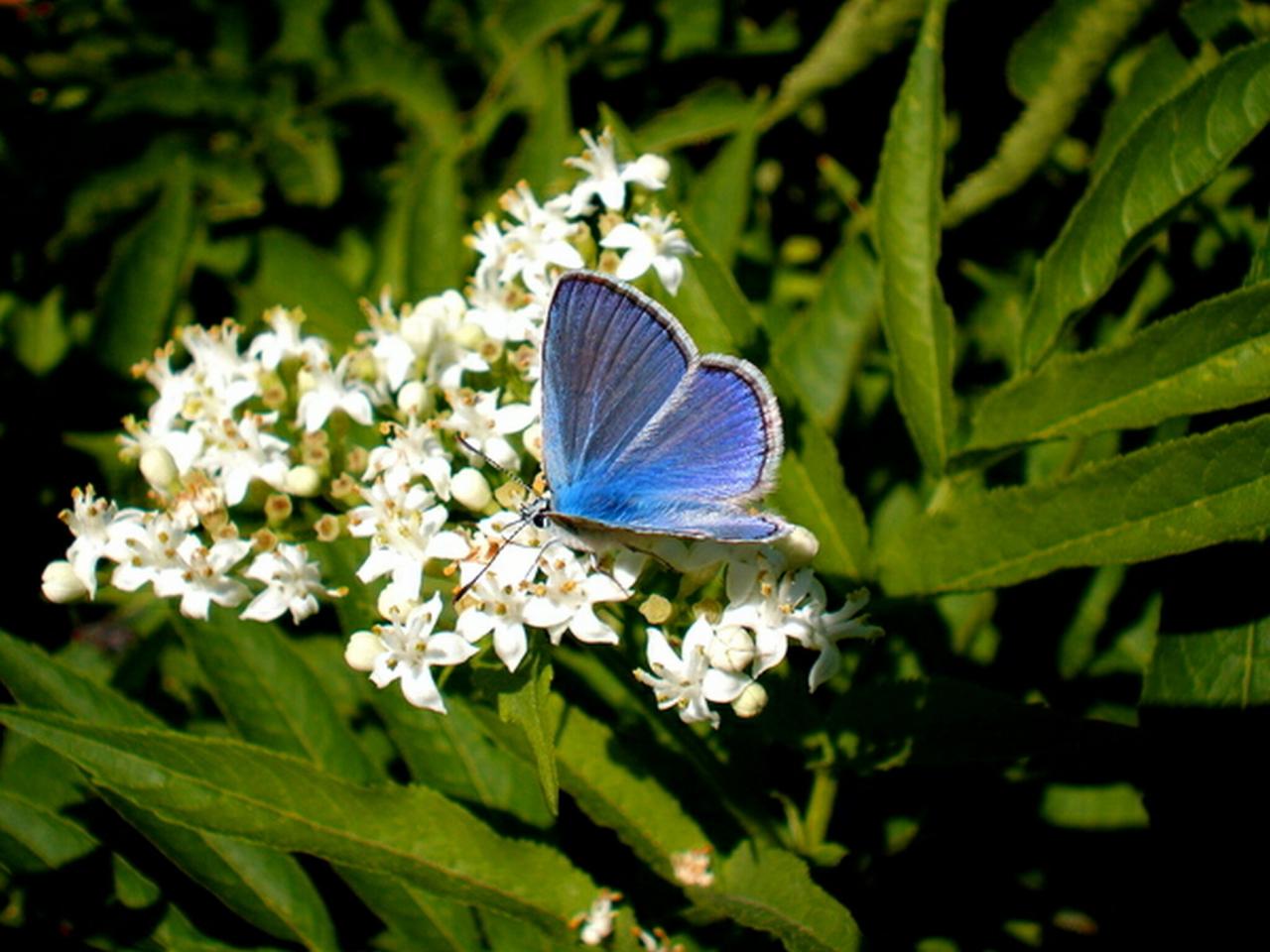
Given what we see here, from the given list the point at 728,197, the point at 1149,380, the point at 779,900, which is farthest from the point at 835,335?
the point at 779,900

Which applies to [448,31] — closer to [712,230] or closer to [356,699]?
[712,230]

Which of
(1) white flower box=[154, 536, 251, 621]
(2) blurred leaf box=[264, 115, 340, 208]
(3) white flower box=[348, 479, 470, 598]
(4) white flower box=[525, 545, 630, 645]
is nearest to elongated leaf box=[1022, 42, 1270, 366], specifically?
(4) white flower box=[525, 545, 630, 645]

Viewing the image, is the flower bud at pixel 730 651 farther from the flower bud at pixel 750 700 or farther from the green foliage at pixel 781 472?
A: the green foliage at pixel 781 472

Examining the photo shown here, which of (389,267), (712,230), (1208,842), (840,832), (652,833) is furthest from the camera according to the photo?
(389,267)

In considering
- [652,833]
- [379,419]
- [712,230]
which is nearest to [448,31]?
[712,230]

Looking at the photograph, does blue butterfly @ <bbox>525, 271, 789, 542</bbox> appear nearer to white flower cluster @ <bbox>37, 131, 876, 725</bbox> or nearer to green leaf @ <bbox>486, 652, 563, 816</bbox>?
white flower cluster @ <bbox>37, 131, 876, 725</bbox>

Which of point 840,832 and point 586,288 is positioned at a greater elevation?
point 586,288

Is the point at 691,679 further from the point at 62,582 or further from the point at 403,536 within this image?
the point at 62,582
